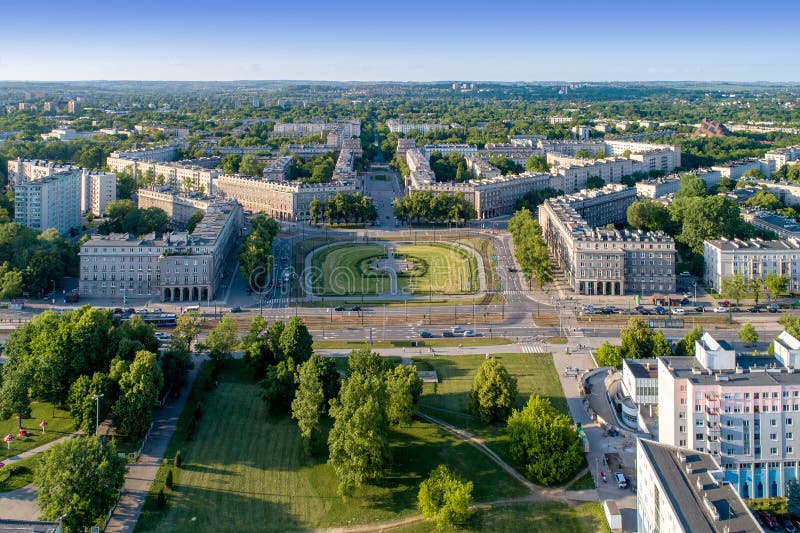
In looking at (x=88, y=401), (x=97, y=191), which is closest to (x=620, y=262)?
(x=88, y=401)

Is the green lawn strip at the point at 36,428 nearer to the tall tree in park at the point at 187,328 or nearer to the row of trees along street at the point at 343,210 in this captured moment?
the tall tree in park at the point at 187,328

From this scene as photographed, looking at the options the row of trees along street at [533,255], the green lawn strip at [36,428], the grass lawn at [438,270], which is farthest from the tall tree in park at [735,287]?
the green lawn strip at [36,428]

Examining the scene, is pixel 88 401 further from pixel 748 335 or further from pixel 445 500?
pixel 748 335

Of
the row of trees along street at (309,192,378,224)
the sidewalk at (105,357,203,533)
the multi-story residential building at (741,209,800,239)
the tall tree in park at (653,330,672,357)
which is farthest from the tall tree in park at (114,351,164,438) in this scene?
the multi-story residential building at (741,209,800,239)

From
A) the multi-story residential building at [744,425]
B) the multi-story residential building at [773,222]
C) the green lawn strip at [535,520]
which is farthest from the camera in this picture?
the multi-story residential building at [773,222]

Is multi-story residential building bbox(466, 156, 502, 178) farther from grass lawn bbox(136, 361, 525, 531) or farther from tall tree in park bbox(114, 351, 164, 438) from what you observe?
tall tree in park bbox(114, 351, 164, 438)

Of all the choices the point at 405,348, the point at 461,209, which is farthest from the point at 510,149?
the point at 405,348

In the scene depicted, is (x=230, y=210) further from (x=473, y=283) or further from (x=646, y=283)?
A: (x=646, y=283)

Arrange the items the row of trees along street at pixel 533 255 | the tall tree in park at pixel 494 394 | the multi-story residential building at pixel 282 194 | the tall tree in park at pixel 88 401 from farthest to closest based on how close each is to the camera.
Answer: the multi-story residential building at pixel 282 194, the row of trees along street at pixel 533 255, the tall tree in park at pixel 494 394, the tall tree in park at pixel 88 401

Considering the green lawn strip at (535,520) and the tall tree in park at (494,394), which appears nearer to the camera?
the green lawn strip at (535,520)
